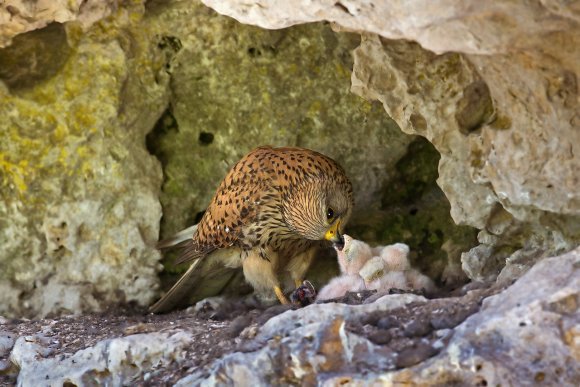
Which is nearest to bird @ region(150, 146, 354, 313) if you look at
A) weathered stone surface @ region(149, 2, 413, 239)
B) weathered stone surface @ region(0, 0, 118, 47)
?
weathered stone surface @ region(149, 2, 413, 239)

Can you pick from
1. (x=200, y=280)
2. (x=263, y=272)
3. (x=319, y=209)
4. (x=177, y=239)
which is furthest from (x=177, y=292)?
(x=319, y=209)

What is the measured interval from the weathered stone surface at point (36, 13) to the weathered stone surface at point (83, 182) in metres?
0.48

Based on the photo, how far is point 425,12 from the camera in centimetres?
324

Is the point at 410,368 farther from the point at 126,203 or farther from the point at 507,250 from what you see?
the point at 126,203

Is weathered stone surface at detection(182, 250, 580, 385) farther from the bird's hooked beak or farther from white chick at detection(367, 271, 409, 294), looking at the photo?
the bird's hooked beak

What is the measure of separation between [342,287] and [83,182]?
1808mm

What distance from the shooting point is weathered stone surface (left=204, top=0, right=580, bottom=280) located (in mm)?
3322

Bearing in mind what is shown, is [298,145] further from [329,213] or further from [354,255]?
[354,255]

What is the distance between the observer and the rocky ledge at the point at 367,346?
316cm

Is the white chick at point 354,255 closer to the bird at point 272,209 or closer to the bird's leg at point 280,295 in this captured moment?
the bird at point 272,209

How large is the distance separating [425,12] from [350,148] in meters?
2.77

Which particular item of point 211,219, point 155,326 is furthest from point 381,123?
point 155,326

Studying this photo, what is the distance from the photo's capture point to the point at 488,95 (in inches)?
173

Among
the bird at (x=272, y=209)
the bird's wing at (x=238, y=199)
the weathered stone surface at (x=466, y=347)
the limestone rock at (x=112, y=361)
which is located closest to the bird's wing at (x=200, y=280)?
the bird at (x=272, y=209)
